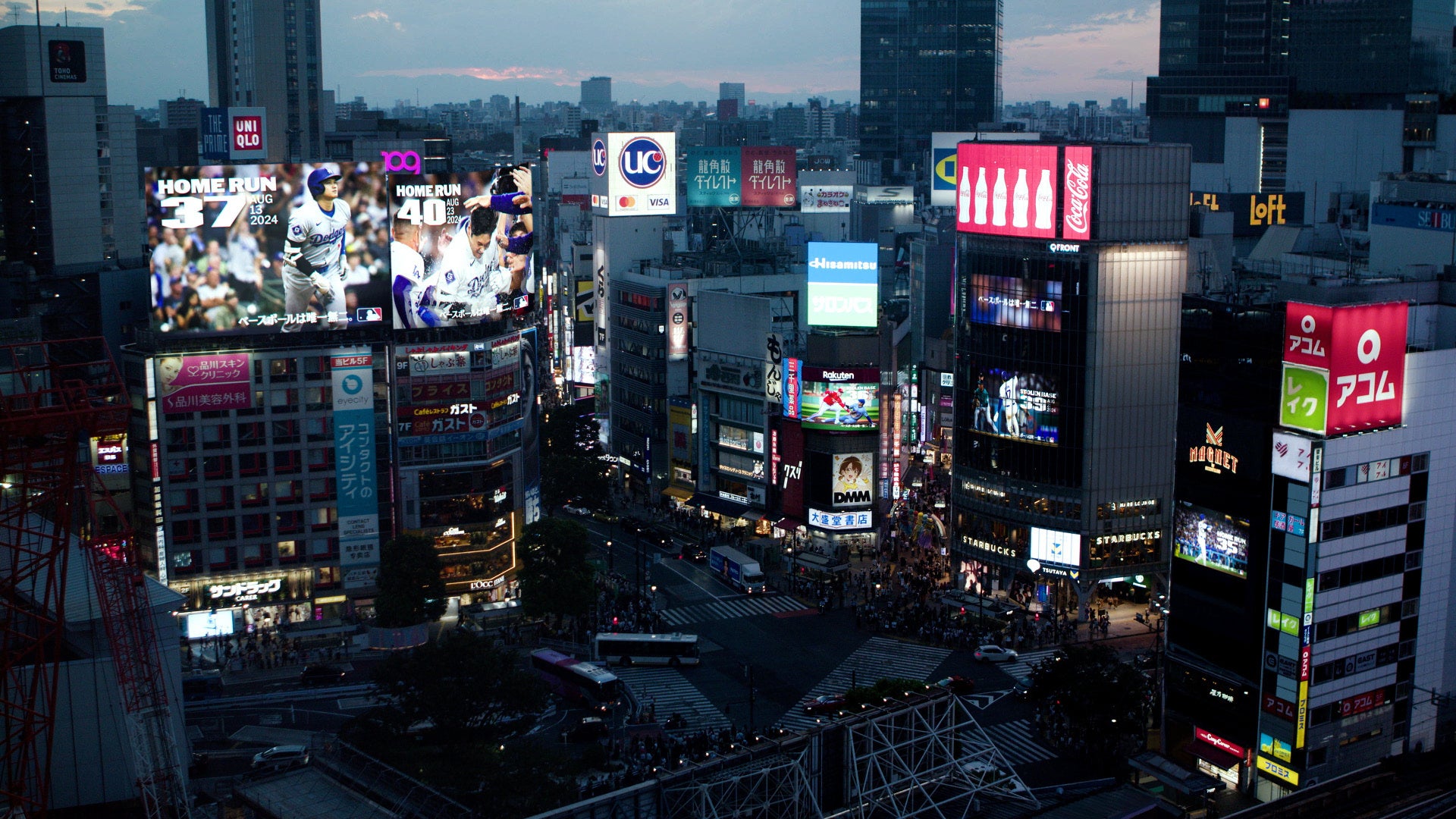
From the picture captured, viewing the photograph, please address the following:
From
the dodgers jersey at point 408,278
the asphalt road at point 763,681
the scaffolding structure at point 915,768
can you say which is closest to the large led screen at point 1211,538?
the asphalt road at point 763,681

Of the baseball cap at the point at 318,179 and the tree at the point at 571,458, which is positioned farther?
the tree at the point at 571,458

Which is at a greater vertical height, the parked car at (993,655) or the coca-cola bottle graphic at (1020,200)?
the coca-cola bottle graphic at (1020,200)

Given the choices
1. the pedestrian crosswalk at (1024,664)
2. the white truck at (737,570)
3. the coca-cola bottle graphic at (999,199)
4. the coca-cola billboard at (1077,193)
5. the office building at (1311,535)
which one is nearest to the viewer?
the office building at (1311,535)

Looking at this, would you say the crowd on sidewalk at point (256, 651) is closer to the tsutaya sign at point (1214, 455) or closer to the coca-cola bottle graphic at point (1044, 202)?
the coca-cola bottle graphic at point (1044, 202)

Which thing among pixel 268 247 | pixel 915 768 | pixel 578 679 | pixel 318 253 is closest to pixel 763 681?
pixel 578 679

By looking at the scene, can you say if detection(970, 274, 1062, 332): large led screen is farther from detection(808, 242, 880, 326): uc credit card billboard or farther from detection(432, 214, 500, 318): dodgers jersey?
detection(432, 214, 500, 318): dodgers jersey

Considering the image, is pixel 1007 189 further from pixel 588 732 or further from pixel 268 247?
pixel 268 247
